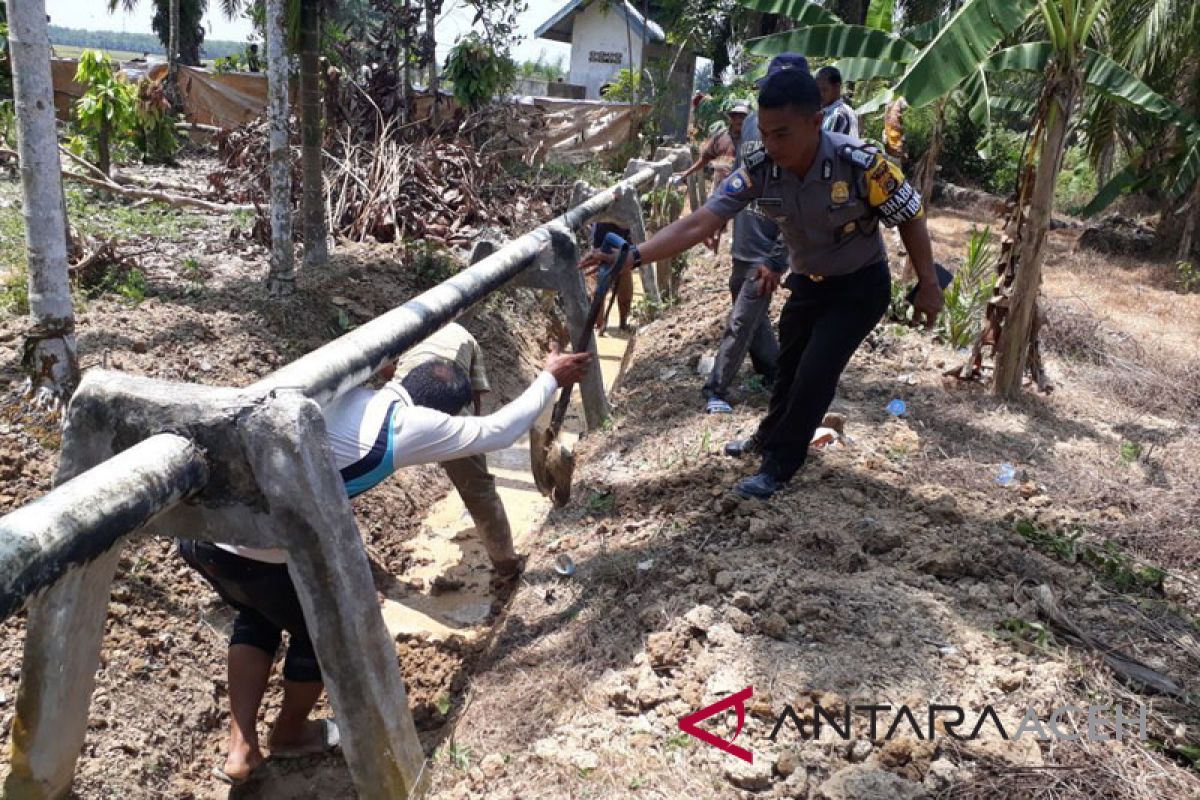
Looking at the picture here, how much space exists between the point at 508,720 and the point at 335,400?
3.58 ft

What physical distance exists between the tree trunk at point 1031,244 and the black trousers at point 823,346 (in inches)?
89.7

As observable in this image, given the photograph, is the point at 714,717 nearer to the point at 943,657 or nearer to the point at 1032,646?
the point at 943,657

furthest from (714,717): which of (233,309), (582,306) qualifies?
(233,309)

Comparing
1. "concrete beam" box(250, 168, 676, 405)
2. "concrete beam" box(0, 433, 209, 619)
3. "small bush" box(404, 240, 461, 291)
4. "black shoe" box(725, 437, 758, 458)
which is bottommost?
"black shoe" box(725, 437, 758, 458)

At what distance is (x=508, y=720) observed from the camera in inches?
A: 108

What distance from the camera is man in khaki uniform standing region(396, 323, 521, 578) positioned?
389cm

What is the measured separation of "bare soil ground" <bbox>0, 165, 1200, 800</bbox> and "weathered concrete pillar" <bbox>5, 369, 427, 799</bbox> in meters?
0.40

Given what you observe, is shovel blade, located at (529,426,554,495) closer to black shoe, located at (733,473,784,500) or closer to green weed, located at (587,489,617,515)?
green weed, located at (587,489,617,515)

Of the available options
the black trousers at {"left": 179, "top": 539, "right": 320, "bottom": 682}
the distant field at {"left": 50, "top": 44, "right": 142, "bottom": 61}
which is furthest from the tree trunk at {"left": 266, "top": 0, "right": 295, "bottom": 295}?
the black trousers at {"left": 179, "top": 539, "right": 320, "bottom": 682}

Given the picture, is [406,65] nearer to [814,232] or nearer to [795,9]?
[795,9]

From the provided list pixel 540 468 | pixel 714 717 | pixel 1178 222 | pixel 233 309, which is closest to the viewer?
pixel 714 717

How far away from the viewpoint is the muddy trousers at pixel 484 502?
395 centimetres

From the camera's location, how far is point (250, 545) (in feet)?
7.14

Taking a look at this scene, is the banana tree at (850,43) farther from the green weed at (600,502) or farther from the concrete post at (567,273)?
the green weed at (600,502)
